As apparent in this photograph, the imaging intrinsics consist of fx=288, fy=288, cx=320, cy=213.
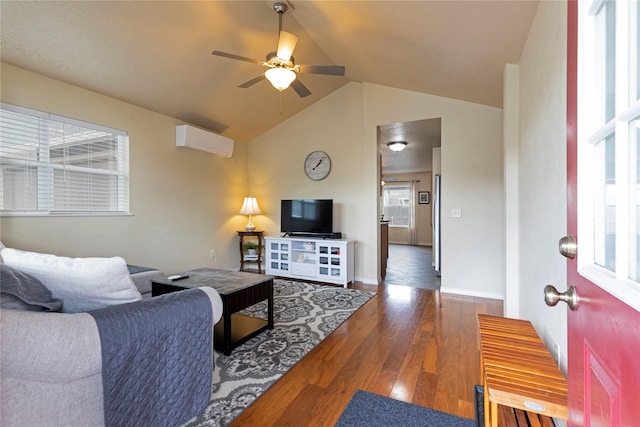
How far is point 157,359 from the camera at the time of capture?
1.26m

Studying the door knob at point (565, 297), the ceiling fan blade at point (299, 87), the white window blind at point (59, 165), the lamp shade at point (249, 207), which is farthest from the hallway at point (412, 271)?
the white window blind at point (59, 165)

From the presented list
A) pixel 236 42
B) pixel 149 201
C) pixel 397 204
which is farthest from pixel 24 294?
pixel 397 204

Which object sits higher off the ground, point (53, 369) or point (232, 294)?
point (53, 369)

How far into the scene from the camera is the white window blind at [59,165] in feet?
8.66

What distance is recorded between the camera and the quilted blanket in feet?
3.64

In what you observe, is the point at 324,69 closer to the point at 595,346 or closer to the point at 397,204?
the point at 595,346

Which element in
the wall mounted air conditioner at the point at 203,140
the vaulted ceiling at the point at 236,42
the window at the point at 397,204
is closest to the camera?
the vaulted ceiling at the point at 236,42

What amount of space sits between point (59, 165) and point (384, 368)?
143 inches

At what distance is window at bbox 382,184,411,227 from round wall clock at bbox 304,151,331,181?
544cm

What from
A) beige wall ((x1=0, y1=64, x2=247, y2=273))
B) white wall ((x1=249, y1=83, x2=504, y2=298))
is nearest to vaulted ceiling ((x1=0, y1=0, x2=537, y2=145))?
beige wall ((x1=0, y1=64, x2=247, y2=273))

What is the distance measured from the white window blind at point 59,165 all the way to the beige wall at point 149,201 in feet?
0.31

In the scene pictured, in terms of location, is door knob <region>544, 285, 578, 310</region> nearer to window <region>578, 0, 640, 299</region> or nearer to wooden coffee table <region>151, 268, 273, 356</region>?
window <region>578, 0, 640, 299</region>

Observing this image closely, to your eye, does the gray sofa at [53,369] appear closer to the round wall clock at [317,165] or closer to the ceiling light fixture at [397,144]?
the round wall clock at [317,165]

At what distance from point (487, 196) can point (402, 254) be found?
395 centimetres
